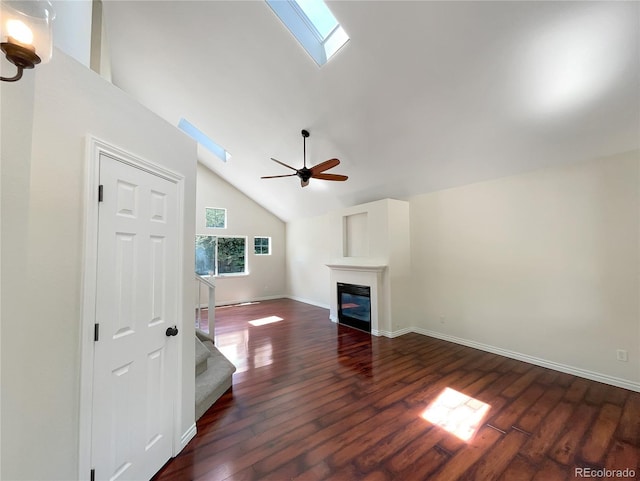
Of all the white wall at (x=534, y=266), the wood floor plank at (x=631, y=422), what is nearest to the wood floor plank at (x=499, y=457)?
the wood floor plank at (x=631, y=422)

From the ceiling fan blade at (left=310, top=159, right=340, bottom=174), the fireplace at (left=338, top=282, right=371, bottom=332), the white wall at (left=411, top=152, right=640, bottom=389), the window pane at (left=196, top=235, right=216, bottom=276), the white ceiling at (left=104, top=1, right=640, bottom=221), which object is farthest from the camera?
the window pane at (left=196, top=235, right=216, bottom=276)

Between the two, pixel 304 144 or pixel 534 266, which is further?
pixel 304 144

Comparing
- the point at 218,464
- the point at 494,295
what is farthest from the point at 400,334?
the point at 218,464

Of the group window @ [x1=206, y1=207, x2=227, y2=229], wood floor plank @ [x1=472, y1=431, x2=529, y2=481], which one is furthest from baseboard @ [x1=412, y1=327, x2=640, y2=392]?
window @ [x1=206, y1=207, x2=227, y2=229]

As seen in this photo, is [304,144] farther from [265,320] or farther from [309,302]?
[309,302]

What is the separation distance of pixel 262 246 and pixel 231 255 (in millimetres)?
1065

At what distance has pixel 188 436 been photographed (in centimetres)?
204

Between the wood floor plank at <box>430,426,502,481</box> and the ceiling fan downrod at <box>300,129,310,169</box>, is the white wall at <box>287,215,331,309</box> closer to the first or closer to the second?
the ceiling fan downrod at <box>300,129,310,169</box>

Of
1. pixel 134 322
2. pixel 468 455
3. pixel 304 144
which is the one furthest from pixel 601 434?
pixel 304 144

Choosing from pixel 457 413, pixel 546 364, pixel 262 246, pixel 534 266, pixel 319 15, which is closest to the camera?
pixel 457 413

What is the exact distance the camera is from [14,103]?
103cm

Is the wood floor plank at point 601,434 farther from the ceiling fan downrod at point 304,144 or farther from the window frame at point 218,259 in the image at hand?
the window frame at point 218,259

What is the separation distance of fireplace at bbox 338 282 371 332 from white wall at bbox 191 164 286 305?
354 cm

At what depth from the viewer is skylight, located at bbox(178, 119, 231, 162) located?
18.4 ft
